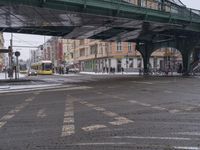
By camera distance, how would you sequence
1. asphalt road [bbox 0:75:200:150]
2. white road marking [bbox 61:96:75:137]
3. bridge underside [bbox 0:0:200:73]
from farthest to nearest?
bridge underside [bbox 0:0:200:73] < white road marking [bbox 61:96:75:137] < asphalt road [bbox 0:75:200:150]

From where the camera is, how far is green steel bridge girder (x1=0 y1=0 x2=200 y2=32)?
32.4m

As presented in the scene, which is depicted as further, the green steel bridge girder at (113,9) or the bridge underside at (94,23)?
the bridge underside at (94,23)

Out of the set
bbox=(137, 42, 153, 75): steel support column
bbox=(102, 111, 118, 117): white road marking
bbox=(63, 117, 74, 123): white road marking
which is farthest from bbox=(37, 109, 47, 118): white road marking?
bbox=(137, 42, 153, 75): steel support column

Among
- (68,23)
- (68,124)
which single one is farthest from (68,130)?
(68,23)

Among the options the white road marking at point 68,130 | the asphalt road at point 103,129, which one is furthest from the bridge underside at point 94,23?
the white road marking at point 68,130

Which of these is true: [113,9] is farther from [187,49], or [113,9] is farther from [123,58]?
[123,58]

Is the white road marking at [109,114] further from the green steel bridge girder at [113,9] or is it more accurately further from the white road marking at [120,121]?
the green steel bridge girder at [113,9]

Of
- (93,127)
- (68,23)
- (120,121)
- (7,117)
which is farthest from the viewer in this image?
(68,23)

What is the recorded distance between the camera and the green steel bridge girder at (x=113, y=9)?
32.4m

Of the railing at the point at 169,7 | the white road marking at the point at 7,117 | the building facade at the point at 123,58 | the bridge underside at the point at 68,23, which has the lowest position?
the white road marking at the point at 7,117

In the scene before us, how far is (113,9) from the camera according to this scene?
3750 cm

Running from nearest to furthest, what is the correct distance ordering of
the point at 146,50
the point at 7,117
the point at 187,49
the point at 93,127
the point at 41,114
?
the point at 93,127 → the point at 7,117 → the point at 41,114 → the point at 187,49 → the point at 146,50

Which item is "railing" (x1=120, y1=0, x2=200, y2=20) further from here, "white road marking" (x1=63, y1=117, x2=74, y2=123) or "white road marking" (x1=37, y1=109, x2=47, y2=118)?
"white road marking" (x1=63, y1=117, x2=74, y2=123)

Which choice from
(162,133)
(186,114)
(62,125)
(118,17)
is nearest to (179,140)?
(162,133)
